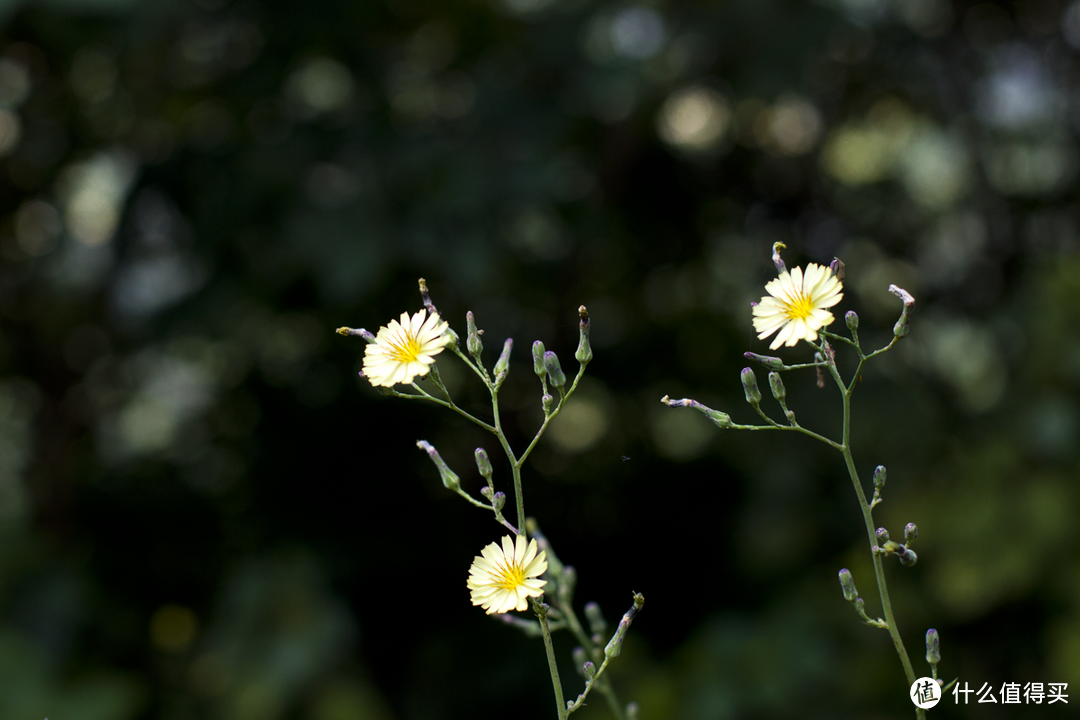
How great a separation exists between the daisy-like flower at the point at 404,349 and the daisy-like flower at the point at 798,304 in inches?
5.0

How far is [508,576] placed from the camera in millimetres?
323

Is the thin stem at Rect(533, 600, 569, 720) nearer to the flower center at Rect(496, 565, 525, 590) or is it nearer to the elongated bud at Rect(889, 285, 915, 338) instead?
the flower center at Rect(496, 565, 525, 590)

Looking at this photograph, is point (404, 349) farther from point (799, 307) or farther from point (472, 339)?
point (799, 307)

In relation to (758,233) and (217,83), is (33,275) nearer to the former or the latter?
(217,83)

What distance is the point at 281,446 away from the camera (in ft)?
7.13

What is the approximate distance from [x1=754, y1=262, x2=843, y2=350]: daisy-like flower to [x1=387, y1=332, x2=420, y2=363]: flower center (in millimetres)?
135

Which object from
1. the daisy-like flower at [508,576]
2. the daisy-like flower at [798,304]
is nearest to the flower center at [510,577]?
the daisy-like flower at [508,576]

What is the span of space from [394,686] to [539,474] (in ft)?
2.10

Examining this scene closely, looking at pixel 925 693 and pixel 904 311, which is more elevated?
pixel 904 311

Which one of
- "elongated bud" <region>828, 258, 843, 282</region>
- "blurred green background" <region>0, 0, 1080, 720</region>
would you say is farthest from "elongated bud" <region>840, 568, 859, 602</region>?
"blurred green background" <region>0, 0, 1080, 720</region>

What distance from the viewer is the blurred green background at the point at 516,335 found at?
1559 millimetres

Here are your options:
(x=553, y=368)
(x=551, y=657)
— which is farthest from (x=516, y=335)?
(x=551, y=657)

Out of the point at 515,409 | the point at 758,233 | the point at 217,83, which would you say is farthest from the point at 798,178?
the point at 217,83

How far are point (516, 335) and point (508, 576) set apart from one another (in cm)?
180
